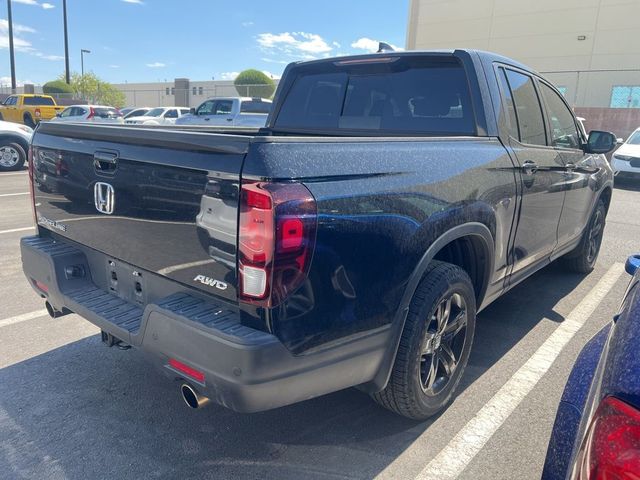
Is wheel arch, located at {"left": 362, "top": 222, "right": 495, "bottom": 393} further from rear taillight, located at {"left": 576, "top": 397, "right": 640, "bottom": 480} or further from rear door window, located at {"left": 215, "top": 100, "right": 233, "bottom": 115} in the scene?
rear door window, located at {"left": 215, "top": 100, "right": 233, "bottom": 115}

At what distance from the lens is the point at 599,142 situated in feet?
14.9

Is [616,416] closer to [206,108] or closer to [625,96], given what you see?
[206,108]

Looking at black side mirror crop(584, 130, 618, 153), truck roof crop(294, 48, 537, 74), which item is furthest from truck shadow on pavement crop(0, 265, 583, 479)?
black side mirror crop(584, 130, 618, 153)

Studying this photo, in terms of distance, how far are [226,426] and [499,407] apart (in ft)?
5.09

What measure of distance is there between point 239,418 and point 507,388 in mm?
1639

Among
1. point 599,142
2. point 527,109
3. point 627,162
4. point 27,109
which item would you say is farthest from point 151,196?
point 27,109

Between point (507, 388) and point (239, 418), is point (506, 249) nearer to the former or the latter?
point (507, 388)

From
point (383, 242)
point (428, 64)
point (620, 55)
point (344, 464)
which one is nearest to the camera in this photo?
point (383, 242)

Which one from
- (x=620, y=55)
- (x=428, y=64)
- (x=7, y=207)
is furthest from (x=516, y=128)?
(x=620, y=55)

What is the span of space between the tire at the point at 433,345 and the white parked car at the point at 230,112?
50.8 ft

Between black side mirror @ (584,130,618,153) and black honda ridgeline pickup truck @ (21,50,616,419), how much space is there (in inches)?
42.5

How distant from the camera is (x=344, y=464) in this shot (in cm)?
248

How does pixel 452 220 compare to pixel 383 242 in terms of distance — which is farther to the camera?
pixel 452 220

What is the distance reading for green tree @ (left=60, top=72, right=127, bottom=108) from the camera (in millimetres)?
A: 53925
